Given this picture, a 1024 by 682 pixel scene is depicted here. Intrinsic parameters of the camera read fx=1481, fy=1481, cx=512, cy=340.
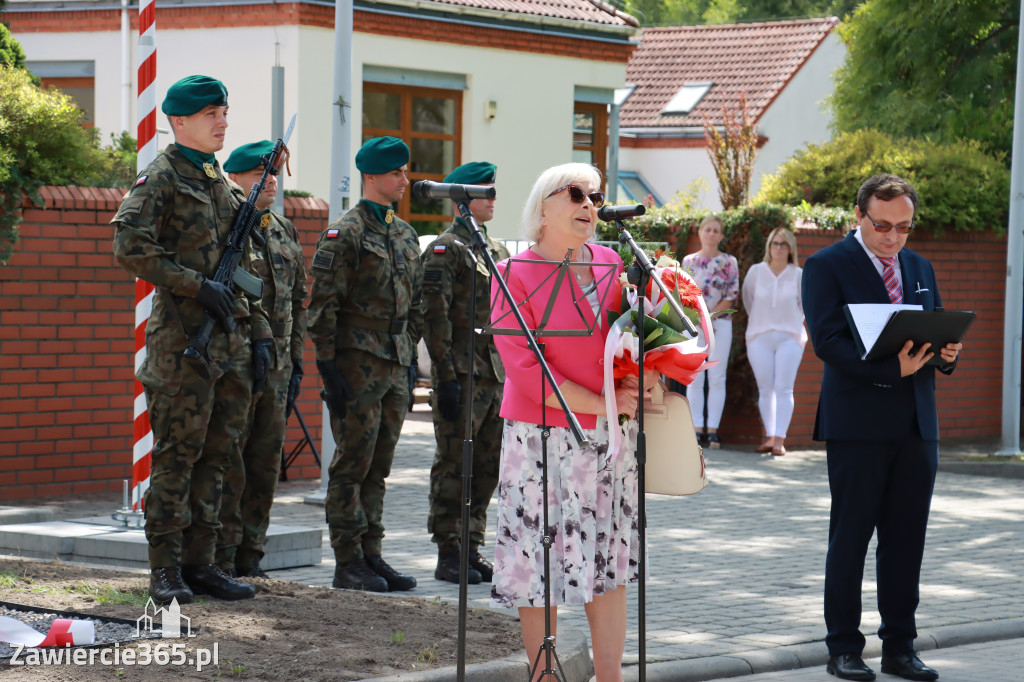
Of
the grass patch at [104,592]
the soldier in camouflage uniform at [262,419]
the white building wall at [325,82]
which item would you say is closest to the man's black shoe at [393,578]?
the soldier in camouflage uniform at [262,419]

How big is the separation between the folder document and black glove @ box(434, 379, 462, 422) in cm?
228

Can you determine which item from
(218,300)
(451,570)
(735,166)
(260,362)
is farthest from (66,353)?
(735,166)

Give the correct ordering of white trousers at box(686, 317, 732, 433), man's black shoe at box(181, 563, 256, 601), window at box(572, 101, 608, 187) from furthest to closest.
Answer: window at box(572, 101, 608, 187) < white trousers at box(686, 317, 732, 433) < man's black shoe at box(181, 563, 256, 601)

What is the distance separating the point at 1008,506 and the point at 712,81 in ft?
84.9

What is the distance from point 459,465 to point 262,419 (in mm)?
1139

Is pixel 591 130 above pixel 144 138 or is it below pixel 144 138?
above

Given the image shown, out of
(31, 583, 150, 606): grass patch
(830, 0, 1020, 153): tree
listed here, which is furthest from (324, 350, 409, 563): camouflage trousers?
(830, 0, 1020, 153): tree

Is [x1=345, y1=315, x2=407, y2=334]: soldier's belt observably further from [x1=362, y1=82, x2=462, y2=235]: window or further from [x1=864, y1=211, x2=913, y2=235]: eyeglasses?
[x1=362, y1=82, x2=462, y2=235]: window

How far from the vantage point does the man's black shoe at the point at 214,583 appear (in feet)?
22.5

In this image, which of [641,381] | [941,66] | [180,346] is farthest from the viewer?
[941,66]

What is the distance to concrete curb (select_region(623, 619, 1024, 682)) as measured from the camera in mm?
6324

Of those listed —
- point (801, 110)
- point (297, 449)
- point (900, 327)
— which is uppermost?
point (801, 110)

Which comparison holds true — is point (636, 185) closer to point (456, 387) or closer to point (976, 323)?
point (976, 323)

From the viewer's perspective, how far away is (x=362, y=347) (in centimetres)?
756
